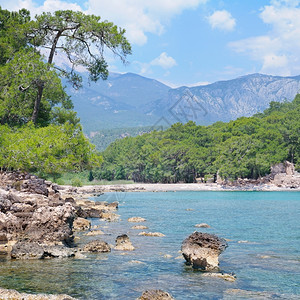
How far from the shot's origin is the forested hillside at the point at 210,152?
102938 millimetres

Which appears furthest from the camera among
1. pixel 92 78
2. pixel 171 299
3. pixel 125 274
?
pixel 92 78

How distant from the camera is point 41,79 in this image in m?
22.3

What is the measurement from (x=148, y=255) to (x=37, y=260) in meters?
4.42

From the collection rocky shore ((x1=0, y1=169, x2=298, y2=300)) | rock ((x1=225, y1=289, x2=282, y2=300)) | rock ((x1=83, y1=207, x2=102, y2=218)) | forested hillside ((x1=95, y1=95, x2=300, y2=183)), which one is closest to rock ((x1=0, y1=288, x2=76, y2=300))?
rocky shore ((x1=0, y1=169, x2=298, y2=300))

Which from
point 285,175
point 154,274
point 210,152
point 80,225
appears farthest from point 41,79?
point 210,152

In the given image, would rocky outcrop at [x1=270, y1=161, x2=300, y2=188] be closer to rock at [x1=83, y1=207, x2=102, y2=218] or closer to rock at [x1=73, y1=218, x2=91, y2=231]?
rock at [x1=83, y1=207, x2=102, y2=218]

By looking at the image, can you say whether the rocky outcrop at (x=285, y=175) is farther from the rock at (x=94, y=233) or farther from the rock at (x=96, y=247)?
the rock at (x=96, y=247)

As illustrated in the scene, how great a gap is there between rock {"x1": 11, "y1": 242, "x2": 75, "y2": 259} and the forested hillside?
8766cm

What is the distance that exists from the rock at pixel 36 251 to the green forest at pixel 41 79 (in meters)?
7.96

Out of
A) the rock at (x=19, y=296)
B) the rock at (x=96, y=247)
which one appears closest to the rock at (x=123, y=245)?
the rock at (x=96, y=247)

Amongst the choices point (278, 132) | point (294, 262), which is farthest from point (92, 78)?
point (278, 132)

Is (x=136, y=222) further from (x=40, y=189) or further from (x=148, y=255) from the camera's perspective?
(x=148, y=255)

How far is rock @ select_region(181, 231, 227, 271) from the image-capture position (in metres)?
13.4

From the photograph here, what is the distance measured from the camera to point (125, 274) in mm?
12680
